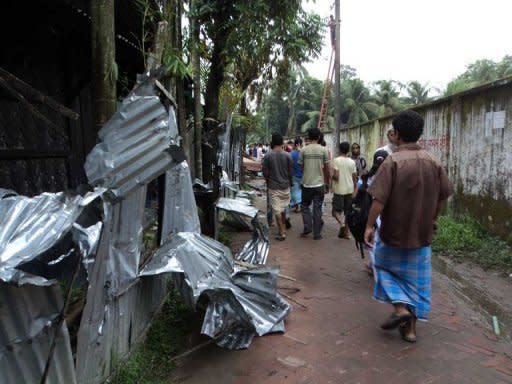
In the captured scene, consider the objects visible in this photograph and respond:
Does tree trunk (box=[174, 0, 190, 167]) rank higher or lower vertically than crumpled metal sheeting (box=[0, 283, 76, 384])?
higher

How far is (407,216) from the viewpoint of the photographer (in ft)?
10.2

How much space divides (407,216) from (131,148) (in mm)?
2147

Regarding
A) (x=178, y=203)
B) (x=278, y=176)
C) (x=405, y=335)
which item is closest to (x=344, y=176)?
(x=278, y=176)

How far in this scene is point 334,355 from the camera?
120 inches

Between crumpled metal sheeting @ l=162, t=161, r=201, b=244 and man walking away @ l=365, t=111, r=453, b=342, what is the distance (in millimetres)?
1666

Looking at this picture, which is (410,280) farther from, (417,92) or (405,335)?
(417,92)

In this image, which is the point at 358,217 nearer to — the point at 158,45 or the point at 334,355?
the point at 334,355

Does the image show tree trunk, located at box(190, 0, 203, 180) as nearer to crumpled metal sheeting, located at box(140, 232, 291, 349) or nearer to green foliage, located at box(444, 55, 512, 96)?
crumpled metal sheeting, located at box(140, 232, 291, 349)

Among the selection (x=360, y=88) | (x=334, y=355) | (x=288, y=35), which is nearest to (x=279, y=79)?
(x=288, y=35)

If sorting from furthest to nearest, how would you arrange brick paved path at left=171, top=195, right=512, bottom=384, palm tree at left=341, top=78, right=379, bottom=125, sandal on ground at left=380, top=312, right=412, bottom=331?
palm tree at left=341, top=78, right=379, bottom=125 → sandal on ground at left=380, top=312, right=412, bottom=331 → brick paved path at left=171, top=195, right=512, bottom=384

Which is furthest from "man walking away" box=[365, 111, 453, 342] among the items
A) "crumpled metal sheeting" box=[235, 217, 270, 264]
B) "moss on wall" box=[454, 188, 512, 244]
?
"moss on wall" box=[454, 188, 512, 244]

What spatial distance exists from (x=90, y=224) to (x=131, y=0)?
2.79 meters

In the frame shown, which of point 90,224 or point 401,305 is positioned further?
point 401,305

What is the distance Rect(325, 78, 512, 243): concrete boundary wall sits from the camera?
577cm
